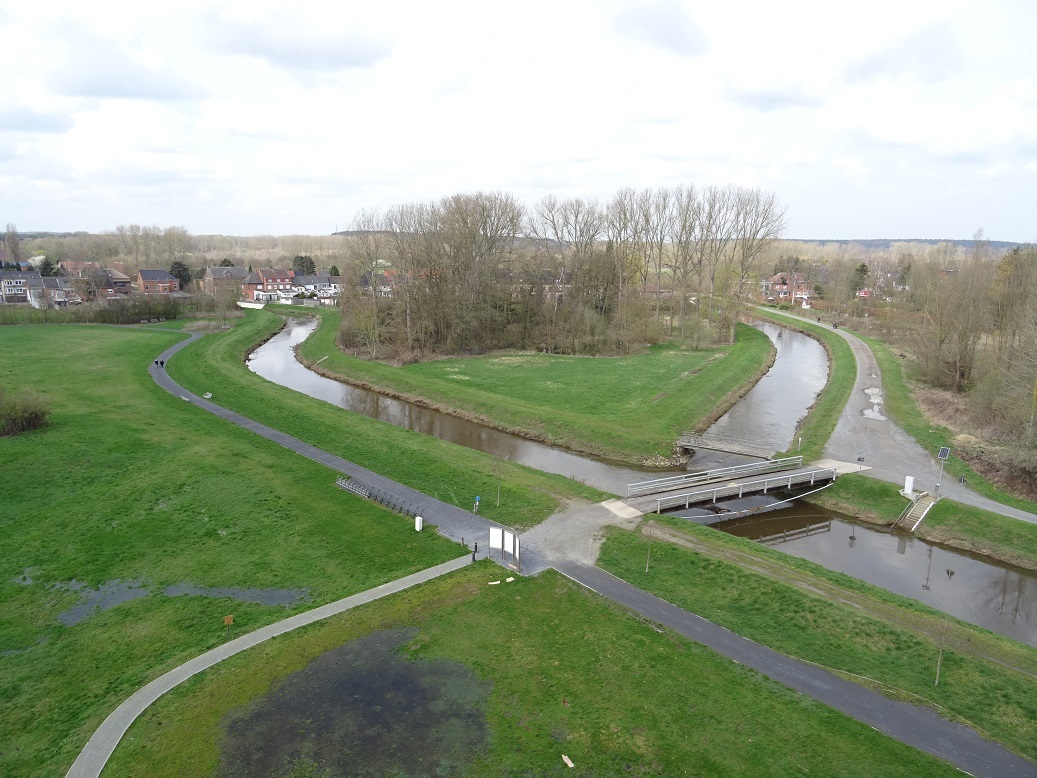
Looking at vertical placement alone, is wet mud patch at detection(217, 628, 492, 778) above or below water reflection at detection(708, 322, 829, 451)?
below

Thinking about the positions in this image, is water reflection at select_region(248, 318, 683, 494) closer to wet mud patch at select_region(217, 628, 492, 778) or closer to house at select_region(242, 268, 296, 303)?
wet mud patch at select_region(217, 628, 492, 778)

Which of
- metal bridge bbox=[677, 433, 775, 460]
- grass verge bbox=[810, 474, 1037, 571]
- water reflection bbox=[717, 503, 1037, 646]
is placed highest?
metal bridge bbox=[677, 433, 775, 460]

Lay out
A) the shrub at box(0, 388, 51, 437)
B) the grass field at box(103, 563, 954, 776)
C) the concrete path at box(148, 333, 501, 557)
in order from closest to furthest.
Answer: the grass field at box(103, 563, 954, 776)
the concrete path at box(148, 333, 501, 557)
the shrub at box(0, 388, 51, 437)

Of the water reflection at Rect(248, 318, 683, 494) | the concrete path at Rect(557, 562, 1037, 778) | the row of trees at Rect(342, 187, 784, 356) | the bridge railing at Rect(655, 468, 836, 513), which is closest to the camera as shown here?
the concrete path at Rect(557, 562, 1037, 778)

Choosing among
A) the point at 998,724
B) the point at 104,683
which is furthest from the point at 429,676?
the point at 998,724

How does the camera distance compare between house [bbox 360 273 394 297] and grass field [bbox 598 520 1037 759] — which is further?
house [bbox 360 273 394 297]

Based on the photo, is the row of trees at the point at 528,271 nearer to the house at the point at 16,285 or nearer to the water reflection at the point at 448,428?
the water reflection at the point at 448,428

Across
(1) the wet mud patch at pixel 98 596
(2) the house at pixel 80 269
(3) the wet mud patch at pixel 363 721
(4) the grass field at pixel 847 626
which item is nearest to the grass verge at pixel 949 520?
(4) the grass field at pixel 847 626

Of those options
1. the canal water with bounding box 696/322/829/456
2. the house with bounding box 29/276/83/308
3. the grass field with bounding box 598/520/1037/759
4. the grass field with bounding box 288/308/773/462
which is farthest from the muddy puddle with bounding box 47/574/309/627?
the house with bounding box 29/276/83/308
